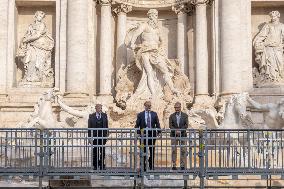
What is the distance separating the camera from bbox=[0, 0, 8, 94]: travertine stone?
21.1m

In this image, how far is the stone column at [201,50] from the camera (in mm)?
21812

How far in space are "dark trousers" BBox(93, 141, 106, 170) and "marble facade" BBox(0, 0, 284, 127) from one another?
7655mm

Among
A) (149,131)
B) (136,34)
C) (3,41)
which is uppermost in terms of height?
(136,34)

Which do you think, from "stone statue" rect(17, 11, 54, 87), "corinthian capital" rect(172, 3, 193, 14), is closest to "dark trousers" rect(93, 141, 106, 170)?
"stone statue" rect(17, 11, 54, 87)

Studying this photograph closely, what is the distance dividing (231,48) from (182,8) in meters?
3.11

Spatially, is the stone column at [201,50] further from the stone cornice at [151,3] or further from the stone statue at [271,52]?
the stone statue at [271,52]

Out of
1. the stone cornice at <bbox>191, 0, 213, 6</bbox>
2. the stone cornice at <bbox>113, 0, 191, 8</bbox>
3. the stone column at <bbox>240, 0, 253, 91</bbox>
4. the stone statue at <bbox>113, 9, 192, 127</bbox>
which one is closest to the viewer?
the stone statue at <bbox>113, 9, 192, 127</bbox>

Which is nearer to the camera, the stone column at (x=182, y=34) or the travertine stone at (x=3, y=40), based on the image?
the travertine stone at (x=3, y=40)

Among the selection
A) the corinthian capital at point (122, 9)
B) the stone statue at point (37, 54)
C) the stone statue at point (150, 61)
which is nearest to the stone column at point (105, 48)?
the corinthian capital at point (122, 9)

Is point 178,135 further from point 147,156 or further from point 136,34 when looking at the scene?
point 136,34

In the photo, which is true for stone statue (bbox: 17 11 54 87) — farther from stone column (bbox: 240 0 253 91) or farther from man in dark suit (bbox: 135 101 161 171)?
man in dark suit (bbox: 135 101 161 171)

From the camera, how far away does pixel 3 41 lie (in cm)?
2133

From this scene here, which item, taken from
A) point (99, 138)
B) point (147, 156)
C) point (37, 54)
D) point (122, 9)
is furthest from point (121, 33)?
point (147, 156)

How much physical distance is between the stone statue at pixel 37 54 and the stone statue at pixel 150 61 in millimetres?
3480
